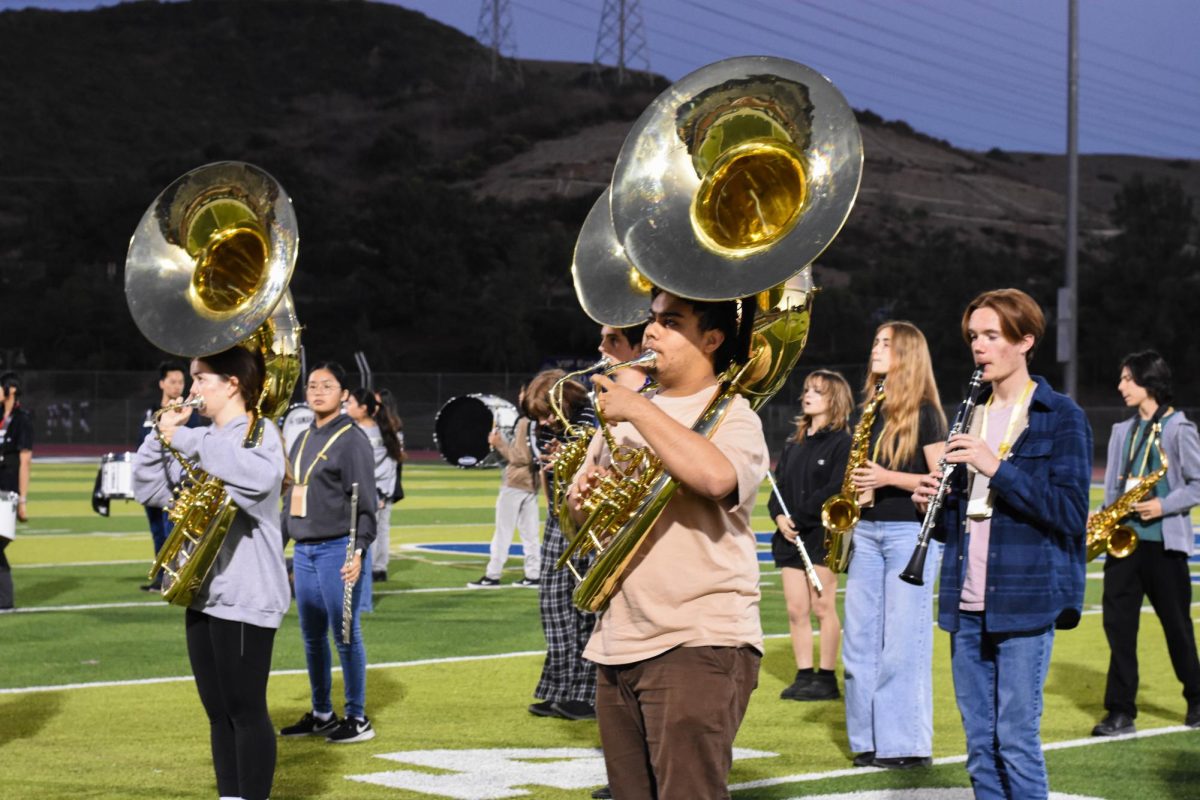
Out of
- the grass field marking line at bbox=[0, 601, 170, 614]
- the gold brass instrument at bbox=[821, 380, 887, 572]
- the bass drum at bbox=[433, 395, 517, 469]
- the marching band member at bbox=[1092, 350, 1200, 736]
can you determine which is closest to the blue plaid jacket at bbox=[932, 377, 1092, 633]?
the gold brass instrument at bbox=[821, 380, 887, 572]

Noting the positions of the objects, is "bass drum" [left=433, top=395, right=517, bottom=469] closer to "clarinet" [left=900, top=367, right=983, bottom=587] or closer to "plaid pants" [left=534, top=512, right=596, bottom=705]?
"plaid pants" [left=534, top=512, right=596, bottom=705]

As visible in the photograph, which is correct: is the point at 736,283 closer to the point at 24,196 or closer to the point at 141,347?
the point at 141,347

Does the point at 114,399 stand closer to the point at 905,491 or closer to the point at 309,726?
the point at 309,726

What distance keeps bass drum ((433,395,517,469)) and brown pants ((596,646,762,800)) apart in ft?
45.2

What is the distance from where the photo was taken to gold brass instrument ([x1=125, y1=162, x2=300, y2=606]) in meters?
6.46

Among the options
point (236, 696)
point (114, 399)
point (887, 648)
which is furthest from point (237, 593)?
point (114, 399)

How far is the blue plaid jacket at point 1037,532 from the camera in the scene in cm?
576

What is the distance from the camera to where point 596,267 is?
6621 millimetres

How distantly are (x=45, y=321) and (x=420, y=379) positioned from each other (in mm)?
36205

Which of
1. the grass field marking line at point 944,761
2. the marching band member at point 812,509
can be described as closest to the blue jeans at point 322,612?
the grass field marking line at point 944,761

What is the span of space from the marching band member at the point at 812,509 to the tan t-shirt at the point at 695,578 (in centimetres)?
553

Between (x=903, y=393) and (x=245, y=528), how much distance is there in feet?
11.2

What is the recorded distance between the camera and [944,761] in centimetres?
842

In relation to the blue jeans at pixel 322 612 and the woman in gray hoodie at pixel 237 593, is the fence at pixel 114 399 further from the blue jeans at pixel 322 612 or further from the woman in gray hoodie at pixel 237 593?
the woman in gray hoodie at pixel 237 593
